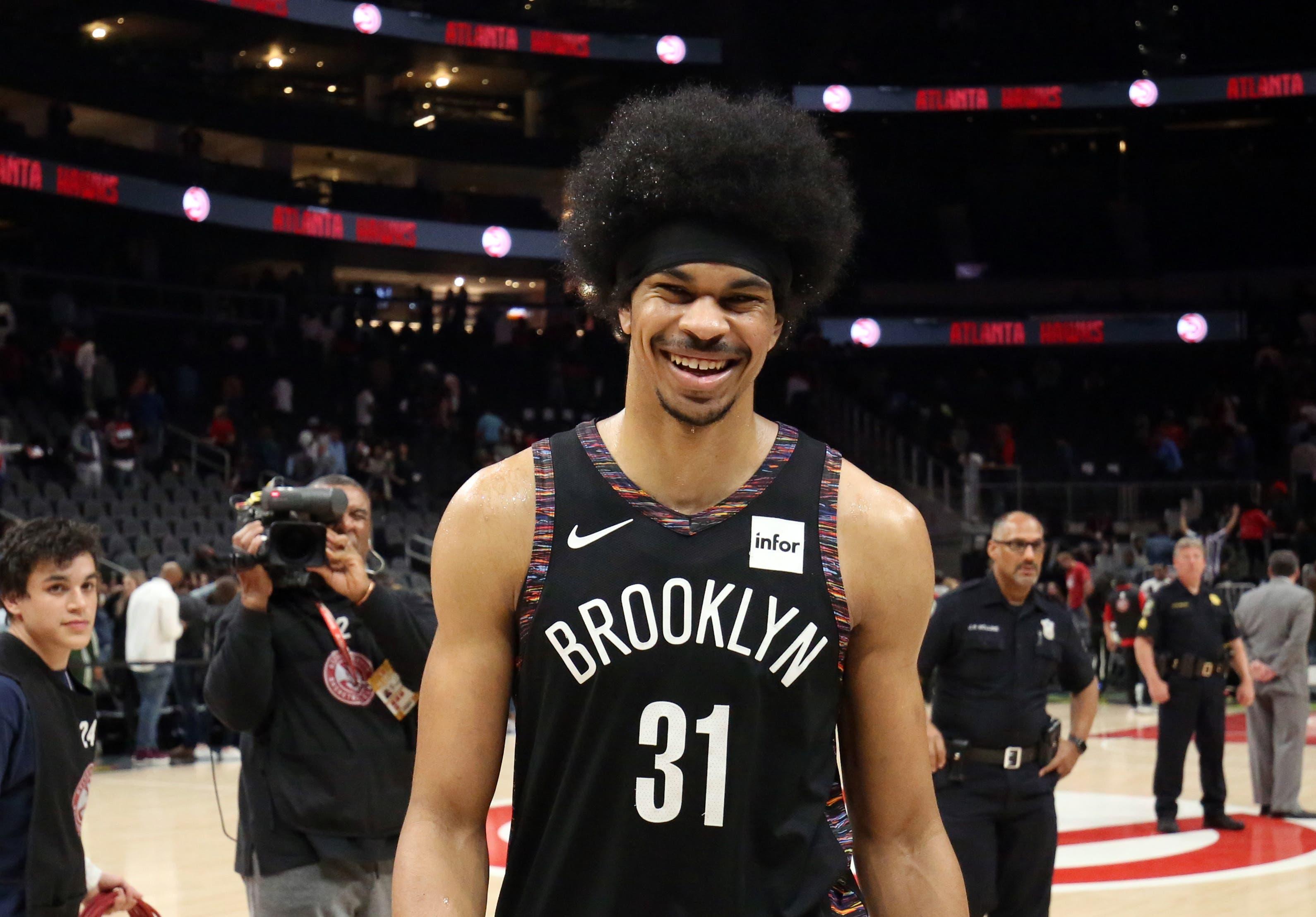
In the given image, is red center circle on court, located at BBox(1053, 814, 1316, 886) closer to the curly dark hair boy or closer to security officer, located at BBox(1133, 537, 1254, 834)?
security officer, located at BBox(1133, 537, 1254, 834)

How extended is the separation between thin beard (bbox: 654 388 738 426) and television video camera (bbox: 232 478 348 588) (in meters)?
1.75

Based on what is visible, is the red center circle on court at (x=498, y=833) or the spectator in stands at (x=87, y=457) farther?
the spectator in stands at (x=87, y=457)

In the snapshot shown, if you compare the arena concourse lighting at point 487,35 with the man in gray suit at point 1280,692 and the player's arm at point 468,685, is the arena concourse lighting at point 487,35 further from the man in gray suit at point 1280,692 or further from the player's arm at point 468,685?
the player's arm at point 468,685

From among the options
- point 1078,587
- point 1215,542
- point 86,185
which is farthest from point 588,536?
point 86,185

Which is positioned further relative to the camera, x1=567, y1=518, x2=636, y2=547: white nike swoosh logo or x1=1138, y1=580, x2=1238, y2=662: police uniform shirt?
x1=1138, y1=580, x2=1238, y2=662: police uniform shirt

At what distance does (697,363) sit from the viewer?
7.11 feet

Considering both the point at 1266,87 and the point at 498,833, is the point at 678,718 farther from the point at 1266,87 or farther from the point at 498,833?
the point at 1266,87

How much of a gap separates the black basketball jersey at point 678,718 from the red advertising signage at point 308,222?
26.5 meters

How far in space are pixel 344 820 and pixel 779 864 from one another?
7.75ft

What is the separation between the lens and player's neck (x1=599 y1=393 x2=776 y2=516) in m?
2.20

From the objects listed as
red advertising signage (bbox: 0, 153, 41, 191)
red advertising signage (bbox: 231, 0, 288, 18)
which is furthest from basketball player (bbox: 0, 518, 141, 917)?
red advertising signage (bbox: 231, 0, 288, 18)

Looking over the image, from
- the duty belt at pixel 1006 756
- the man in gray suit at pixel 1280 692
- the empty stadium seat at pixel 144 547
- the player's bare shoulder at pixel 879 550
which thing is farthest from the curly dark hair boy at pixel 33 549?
the empty stadium seat at pixel 144 547

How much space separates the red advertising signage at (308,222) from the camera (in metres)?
27.7

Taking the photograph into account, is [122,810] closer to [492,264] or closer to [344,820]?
[344,820]
